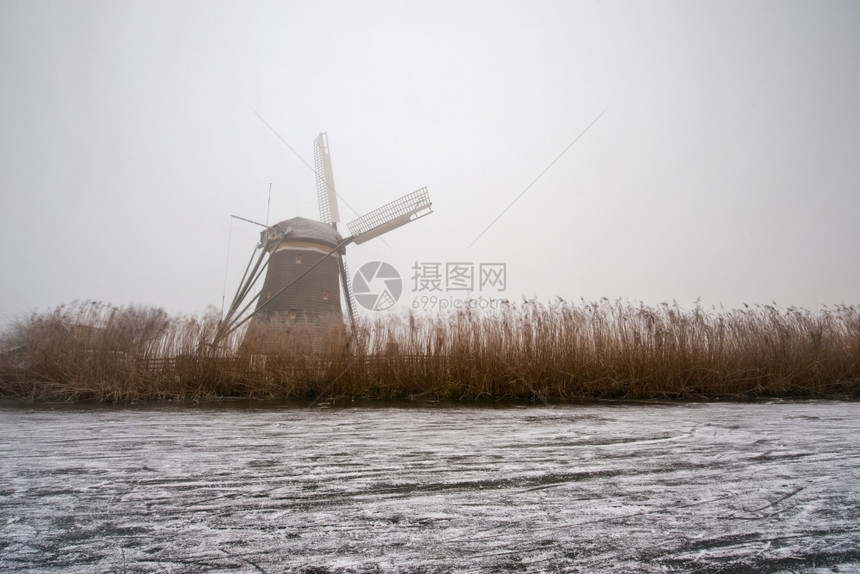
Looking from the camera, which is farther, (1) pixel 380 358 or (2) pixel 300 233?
(2) pixel 300 233

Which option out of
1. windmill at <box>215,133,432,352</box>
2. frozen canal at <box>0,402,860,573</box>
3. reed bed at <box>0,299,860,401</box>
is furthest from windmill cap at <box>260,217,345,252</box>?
frozen canal at <box>0,402,860,573</box>

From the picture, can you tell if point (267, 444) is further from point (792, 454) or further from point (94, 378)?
point (94, 378)

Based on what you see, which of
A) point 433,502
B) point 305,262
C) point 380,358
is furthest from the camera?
point 305,262

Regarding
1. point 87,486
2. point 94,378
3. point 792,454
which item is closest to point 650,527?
point 792,454

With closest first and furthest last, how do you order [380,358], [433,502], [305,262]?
[433,502], [380,358], [305,262]

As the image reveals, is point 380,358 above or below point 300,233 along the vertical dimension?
below

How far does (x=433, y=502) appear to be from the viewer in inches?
61.5

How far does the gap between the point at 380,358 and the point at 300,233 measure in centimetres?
833

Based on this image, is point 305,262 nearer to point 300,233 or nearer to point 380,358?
point 300,233

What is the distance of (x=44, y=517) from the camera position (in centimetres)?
143

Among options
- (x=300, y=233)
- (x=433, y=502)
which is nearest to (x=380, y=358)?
(x=433, y=502)

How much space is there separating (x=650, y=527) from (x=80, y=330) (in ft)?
25.9

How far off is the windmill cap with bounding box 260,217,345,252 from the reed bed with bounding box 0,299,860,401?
680 cm

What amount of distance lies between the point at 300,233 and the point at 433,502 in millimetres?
13048
